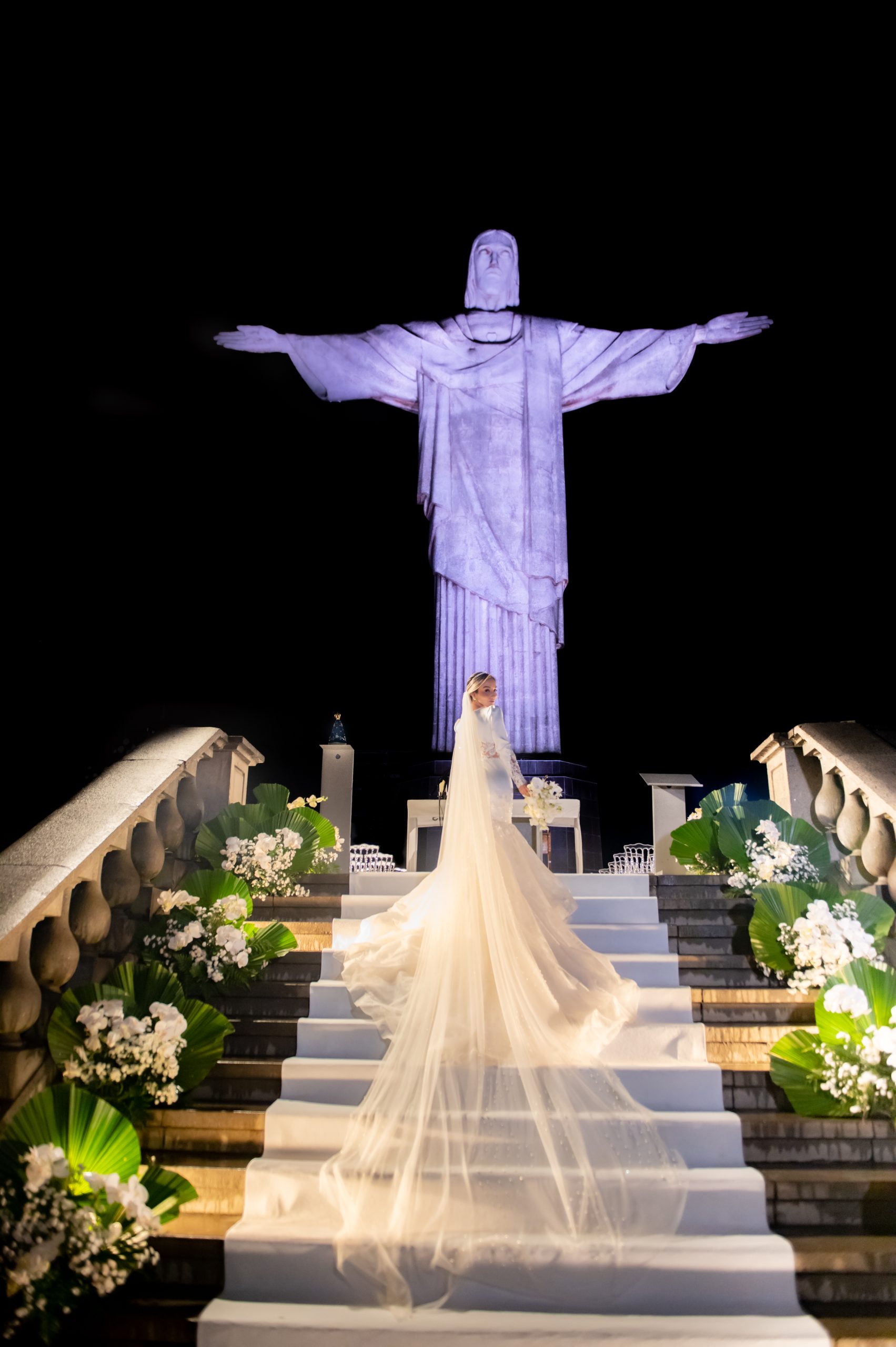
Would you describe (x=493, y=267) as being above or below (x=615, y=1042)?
above

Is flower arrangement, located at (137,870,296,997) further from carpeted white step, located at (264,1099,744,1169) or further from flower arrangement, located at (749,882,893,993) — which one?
flower arrangement, located at (749,882,893,993)

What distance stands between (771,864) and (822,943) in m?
0.84

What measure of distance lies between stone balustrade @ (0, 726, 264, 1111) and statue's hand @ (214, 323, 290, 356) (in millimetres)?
3812

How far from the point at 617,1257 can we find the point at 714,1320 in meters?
0.33

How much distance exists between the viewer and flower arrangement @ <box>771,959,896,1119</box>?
12.2 ft

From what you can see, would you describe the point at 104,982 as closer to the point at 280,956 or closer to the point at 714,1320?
the point at 280,956

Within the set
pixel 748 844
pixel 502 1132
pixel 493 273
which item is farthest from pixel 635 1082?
pixel 493 273

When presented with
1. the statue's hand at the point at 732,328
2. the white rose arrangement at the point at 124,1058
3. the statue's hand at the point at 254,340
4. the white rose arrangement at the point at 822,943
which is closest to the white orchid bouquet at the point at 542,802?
the white rose arrangement at the point at 822,943

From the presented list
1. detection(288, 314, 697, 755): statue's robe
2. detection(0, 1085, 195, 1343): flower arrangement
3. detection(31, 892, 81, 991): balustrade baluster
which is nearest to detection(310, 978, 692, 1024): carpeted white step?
detection(31, 892, 81, 991): balustrade baluster

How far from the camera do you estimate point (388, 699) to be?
9984 millimetres

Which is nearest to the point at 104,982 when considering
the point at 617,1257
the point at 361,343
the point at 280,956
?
the point at 280,956

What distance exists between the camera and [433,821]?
746 centimetres

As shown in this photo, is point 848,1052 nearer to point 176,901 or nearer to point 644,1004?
point 644,1004

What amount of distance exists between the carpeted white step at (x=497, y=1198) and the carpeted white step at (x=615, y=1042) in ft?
2.06
